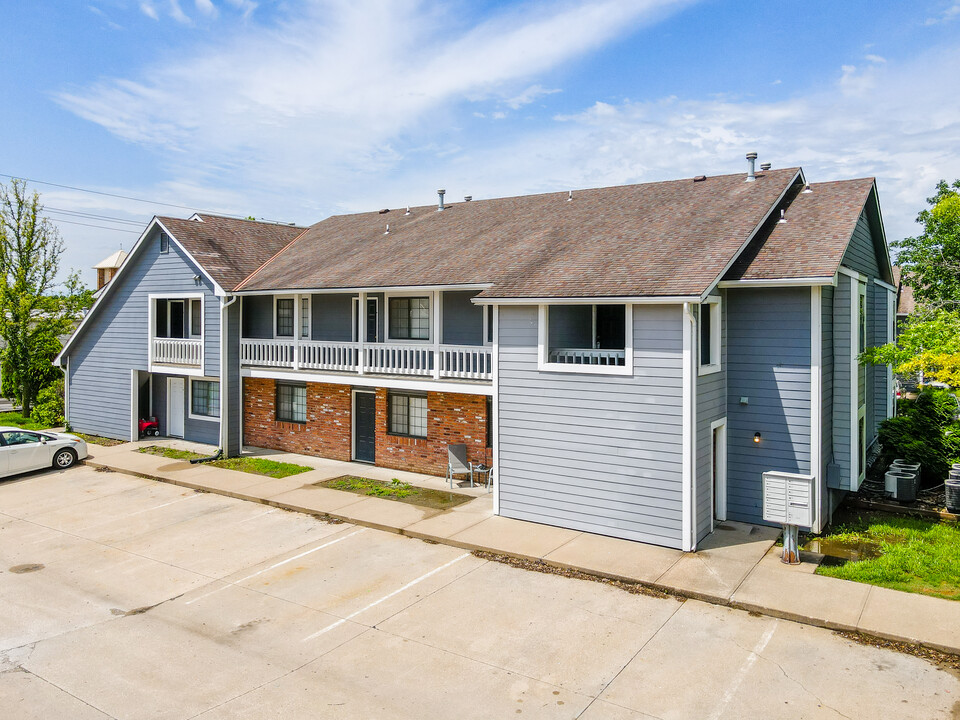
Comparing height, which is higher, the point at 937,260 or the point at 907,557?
the point at 937,260

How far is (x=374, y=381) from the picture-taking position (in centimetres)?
1716

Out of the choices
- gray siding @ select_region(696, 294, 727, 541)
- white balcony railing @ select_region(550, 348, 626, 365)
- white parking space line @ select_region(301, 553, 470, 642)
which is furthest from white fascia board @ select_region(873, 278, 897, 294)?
white parking space line @ select_region(301, 553, 470, 642)

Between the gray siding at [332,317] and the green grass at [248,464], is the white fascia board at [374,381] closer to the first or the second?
the gray siding at [332,317]

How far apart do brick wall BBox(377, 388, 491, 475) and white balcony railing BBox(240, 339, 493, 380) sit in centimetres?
88

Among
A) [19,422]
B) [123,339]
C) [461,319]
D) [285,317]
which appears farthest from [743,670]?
[19,422]

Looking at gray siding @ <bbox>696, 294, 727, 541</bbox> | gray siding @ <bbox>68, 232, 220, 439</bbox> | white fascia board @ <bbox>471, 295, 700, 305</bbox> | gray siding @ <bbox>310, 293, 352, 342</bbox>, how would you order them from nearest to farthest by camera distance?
white fascia board @ <bbox>471, 295, 700, 305</bbox>
gray siding @ <bbox>696, 294, 727, 541</bbox>
gray siding @ <bbox>310, 293, 352, 342</bbox>
gray siding @ <bbox>68, 232, 220, 439</bbox>

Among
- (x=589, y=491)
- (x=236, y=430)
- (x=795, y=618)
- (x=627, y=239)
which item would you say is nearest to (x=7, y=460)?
(x=236, y=430)

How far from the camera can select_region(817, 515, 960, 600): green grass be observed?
10.0 metres

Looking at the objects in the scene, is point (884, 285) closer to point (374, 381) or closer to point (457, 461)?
point (457, 461)

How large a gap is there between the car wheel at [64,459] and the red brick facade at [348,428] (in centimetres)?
463

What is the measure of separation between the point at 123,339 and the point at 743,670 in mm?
21139

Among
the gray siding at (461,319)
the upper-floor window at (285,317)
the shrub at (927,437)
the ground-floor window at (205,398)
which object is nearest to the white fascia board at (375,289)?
the gray siding at (461,319)

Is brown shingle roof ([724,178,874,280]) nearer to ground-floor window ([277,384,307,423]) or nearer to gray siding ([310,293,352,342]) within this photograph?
gray siding ([310,293,352,342])

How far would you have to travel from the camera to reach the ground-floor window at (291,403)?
1994 centimetres
